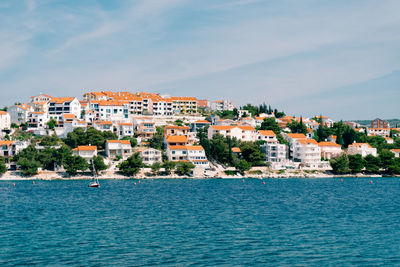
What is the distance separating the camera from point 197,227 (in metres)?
36.6

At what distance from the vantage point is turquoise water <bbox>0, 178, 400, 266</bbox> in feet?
90.3

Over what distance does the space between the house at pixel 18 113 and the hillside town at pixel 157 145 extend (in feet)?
0.85

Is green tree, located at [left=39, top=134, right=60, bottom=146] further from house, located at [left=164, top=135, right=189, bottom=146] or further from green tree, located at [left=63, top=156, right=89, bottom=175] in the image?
house, located at [left=164, top=135, right=189, bottom=146]

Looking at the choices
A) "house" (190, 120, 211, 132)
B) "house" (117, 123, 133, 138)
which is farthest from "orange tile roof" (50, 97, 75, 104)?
"house" (190, 120, 211, 132)

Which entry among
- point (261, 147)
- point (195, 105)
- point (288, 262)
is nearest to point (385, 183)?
point (261, 147)

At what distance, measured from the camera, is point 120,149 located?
93.2m

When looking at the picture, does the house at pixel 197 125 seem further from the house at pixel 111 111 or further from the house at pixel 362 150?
the house at pixel 362 150

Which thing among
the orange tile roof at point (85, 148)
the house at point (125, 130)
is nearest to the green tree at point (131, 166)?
the orange tile roof at point (85, 148)

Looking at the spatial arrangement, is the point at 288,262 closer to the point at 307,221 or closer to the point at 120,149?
the point at 307,221

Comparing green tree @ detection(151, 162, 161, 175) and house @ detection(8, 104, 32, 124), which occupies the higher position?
house @ detection(8, 104, 32, 124)

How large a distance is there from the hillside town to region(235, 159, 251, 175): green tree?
201 millimetres

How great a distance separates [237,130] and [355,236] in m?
77.5

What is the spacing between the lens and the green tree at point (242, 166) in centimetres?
8881

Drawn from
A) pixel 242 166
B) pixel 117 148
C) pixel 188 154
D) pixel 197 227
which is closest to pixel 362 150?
pixel 242 166
